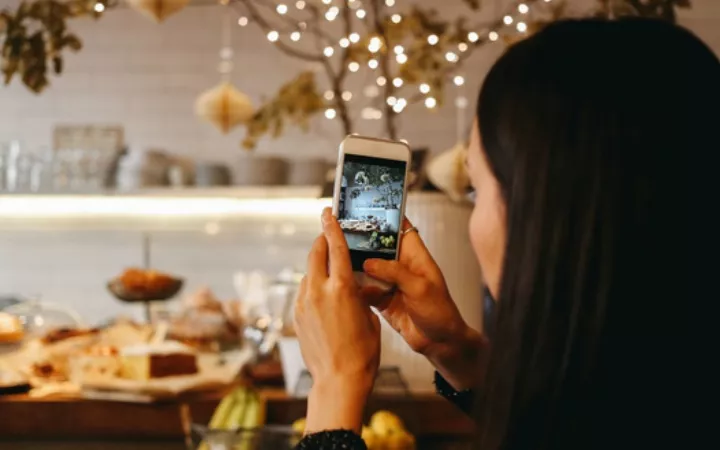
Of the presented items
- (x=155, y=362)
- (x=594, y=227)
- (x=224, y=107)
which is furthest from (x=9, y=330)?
(x=594, y=227)

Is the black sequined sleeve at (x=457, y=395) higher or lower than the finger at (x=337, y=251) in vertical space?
lower

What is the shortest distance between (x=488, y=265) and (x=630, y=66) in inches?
10.0

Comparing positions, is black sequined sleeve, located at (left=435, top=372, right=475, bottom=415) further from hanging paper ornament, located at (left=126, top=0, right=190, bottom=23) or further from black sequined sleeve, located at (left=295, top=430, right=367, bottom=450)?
hanging paper ornament, located at (left=126, top=0, right=190, bottom=23)

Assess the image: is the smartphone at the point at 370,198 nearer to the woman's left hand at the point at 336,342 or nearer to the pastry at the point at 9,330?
the woman's left hand at the point at 336,342

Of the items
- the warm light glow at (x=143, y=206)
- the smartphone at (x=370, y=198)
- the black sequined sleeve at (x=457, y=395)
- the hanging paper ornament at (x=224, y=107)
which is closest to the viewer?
the smartphone at (x=370, y=198)

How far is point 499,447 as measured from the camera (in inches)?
36.0

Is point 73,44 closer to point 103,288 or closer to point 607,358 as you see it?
point 607,358

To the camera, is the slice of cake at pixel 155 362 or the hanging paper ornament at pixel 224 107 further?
the hanging paper ornament at pixel 224 107

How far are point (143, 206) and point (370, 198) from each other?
323 centimetres

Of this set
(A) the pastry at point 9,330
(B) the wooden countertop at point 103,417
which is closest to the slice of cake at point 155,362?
(B) the wooden countertop at point 103,417

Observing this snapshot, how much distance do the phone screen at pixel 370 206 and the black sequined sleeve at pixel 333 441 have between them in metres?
0.25

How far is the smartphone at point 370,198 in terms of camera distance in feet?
3.96

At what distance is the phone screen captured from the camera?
3.97 ft

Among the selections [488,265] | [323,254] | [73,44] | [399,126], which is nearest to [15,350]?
[73,44]
